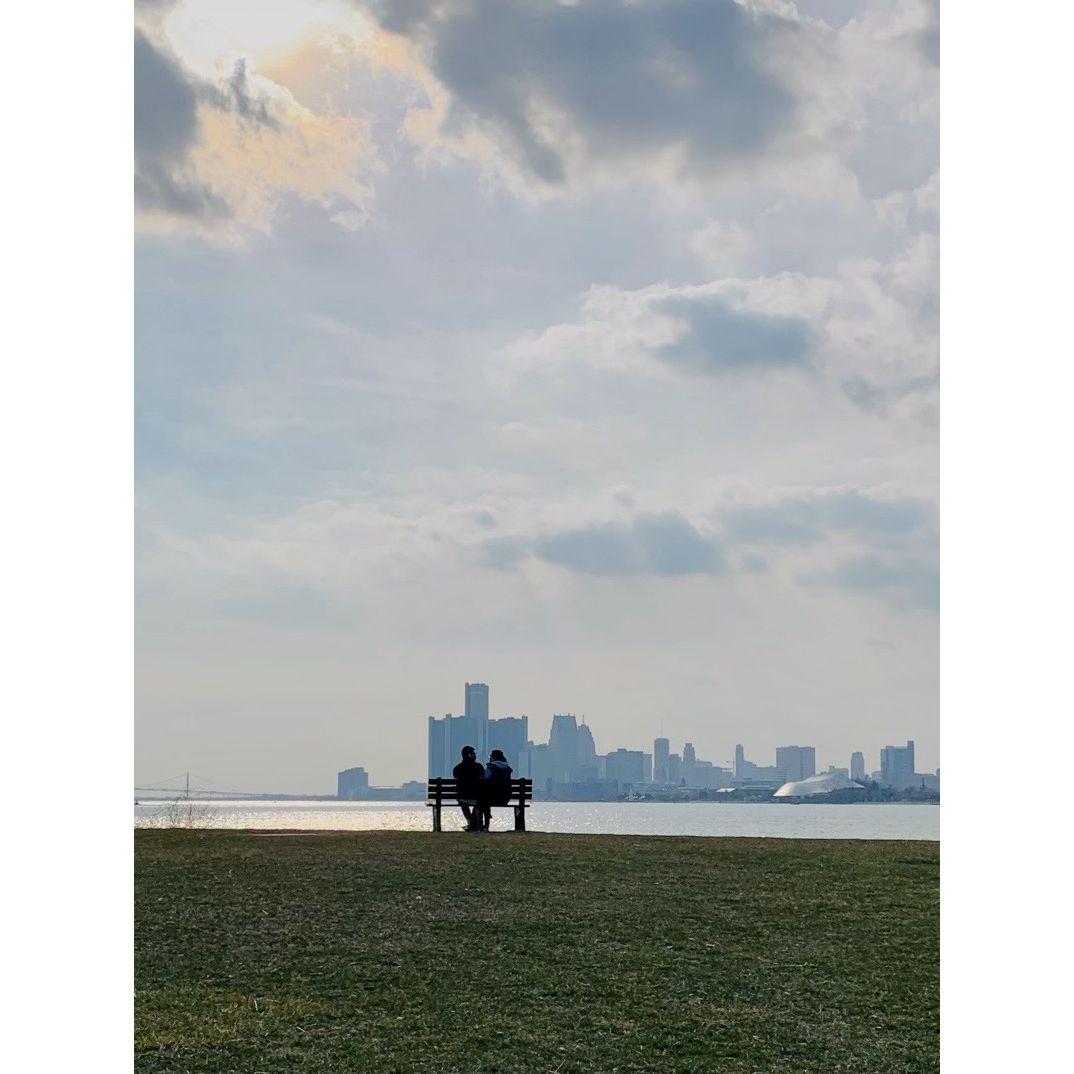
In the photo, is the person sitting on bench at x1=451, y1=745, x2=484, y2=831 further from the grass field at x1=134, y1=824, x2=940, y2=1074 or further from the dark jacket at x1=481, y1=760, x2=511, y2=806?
the grass field at x1=134, y1=824, x2=940, y2=1074

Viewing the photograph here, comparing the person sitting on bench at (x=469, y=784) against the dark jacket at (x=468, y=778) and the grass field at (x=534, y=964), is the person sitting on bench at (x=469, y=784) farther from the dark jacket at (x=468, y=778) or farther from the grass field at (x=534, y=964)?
the grass field at (x=534, y=964)

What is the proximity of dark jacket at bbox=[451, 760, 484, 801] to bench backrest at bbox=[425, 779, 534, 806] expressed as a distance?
3.8 inches

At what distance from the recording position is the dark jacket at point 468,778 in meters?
19.4

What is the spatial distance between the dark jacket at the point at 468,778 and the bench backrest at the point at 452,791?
0.31 feet

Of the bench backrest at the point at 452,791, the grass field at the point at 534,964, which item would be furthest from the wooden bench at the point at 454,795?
the grass field at the point at 534,964

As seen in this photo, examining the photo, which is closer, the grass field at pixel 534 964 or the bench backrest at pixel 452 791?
the grass field at pixel 534 964

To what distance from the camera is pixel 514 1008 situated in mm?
7633

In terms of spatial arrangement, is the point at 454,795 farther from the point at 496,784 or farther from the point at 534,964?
the point at 534,964

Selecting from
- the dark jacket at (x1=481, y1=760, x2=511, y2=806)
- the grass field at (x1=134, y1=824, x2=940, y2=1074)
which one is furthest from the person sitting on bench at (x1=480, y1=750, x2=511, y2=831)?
the grass field at (x1=134, y1=824, x2=940, y2=1074)

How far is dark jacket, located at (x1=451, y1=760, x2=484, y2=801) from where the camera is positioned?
1938 cm
